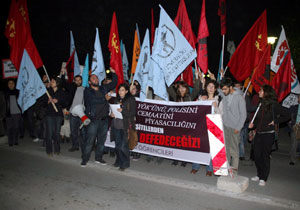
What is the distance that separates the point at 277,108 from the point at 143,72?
2.90 meters

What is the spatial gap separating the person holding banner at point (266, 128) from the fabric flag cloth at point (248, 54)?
1278 mm

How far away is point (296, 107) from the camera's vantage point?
777cm

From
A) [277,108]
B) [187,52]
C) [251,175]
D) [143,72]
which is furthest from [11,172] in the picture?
[277,108]

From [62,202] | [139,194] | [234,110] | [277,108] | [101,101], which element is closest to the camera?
[62,202]

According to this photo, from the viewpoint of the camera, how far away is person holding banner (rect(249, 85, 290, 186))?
547cm

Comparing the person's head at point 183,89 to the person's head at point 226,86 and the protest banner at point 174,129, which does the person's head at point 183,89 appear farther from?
the person's head at point 226,86

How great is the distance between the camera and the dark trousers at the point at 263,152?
547 cm

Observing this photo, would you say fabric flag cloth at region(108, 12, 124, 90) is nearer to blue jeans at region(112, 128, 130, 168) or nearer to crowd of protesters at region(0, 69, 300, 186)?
crowd of protesters at region(0, 69, 300, 186)

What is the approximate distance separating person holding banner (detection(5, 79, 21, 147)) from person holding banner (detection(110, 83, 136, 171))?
3.80 m

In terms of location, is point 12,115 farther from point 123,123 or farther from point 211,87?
point 211,87

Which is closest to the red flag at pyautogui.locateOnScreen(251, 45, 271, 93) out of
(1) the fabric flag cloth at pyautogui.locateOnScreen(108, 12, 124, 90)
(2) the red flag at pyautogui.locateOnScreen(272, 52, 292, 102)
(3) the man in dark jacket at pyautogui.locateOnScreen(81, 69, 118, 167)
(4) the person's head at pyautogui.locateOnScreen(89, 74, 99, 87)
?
(2) the red flag at pyautogui.locateOnScreen(272, 52, 292, 102)

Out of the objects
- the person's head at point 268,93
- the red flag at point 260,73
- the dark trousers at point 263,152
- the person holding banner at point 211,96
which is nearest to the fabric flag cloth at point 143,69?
the person holding banner at point 211,96

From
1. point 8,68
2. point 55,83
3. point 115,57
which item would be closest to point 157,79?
point 115,57

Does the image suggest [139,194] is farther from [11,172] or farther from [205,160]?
[11,172]
